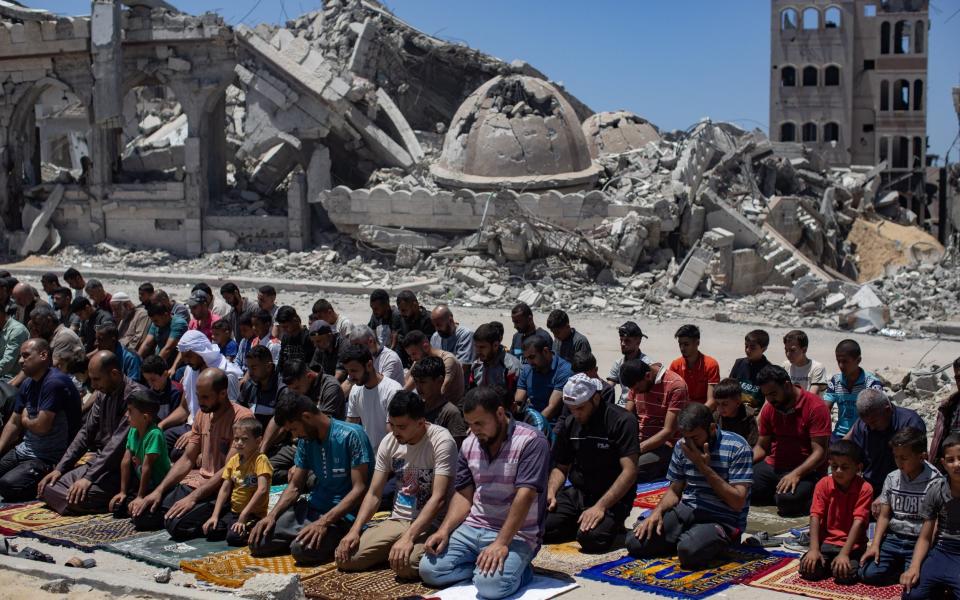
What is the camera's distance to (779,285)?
65.2 feet

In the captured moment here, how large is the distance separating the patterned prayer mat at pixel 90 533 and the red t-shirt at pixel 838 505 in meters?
4.34

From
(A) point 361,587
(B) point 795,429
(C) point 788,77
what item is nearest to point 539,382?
(B) point 795,429

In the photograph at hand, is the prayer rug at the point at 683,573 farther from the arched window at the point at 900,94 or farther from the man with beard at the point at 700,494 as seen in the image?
the arched window at the point at 900,94

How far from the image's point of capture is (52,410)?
8.15 metres

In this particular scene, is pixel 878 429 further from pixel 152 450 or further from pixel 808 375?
pixel 152 450

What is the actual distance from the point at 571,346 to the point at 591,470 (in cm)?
237

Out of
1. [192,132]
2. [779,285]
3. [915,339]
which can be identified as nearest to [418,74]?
[192,132]

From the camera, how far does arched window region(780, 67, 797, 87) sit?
56344 mm

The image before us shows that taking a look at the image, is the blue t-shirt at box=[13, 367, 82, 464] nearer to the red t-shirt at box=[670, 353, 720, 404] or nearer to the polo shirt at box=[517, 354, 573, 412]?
the polo shirt at box=[517, 354, 573, 412]

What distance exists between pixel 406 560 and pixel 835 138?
54575mm

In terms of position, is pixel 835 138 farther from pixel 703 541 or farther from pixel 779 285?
pixel 703 541

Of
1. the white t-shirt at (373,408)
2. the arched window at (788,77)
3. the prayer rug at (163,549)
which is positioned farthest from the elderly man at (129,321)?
the arched window at (788,77)

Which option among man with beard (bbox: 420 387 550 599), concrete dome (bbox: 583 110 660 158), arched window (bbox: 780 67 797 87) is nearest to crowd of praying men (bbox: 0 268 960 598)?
man with beard (bbox: 420 387 550 599)

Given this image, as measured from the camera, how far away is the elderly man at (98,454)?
7.53 metres
